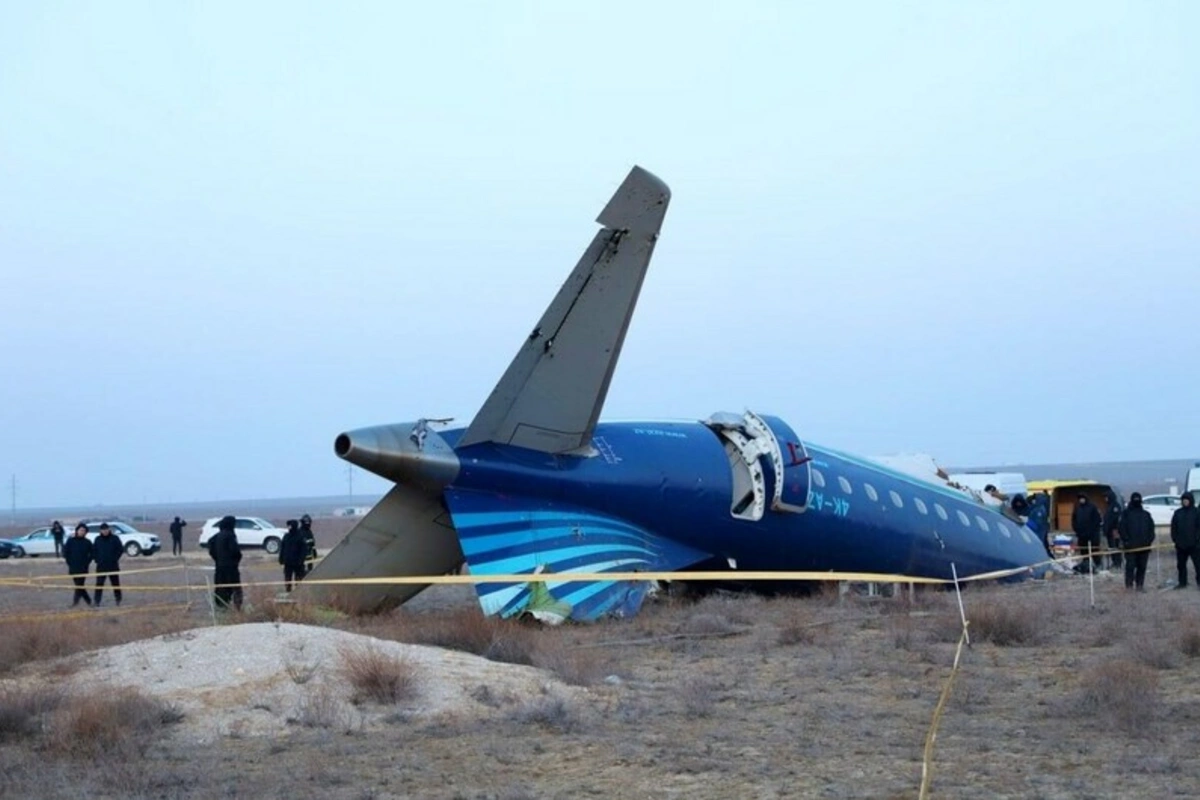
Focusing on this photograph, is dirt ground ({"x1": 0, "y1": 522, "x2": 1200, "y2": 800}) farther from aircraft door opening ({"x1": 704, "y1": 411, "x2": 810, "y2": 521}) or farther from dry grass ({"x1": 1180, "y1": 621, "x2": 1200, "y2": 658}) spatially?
aircraft door opening ({"x1": 704, "y1": 411, "x2": 810, "y2": 521})

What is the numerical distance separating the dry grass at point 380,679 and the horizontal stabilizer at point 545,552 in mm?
4768

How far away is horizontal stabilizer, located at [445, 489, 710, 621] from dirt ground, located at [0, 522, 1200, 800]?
45 cm

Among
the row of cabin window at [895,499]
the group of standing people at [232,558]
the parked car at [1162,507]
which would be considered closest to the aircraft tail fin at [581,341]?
the group of standing people at [232,558]

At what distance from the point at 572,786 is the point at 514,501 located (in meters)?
9.27

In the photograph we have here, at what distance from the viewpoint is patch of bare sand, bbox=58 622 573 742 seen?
1096cm

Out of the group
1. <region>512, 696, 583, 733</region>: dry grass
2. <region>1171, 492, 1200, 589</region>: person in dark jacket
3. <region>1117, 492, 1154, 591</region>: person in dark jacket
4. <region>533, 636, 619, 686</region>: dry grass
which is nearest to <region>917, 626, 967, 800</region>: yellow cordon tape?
<region>512, 696, 583, 733</region>: dry grass

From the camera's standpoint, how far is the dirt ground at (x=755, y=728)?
28.7ft

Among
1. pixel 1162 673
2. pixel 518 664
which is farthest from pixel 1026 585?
pixel 518 664

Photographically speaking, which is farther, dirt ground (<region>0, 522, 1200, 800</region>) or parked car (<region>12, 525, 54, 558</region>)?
parked car (<region>12, 525, 54, 558</region>)

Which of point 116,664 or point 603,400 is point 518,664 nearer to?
point 116,664

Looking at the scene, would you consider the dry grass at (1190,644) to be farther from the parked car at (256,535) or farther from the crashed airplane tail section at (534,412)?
the parked car at (256,535)

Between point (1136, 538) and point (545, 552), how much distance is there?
1079 cm

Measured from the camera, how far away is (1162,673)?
13086mm

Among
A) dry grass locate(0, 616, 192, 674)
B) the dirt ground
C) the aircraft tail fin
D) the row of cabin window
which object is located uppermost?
the aircraft tail fin
